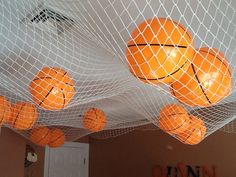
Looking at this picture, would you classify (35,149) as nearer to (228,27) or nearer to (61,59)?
(61,59)

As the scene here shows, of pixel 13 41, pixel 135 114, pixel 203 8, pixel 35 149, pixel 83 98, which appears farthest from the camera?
pixel 35 149

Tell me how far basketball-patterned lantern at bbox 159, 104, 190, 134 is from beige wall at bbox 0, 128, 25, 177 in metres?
1.65

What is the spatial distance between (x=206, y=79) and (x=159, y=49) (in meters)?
0.21

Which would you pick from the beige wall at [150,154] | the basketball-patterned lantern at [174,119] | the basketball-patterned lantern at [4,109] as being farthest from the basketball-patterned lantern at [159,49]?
the beige wall at [150,154]

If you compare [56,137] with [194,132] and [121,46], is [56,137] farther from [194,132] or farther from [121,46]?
[121,46]

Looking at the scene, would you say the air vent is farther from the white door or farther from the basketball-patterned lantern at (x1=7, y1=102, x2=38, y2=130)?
the white door

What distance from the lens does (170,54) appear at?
2.65 ft

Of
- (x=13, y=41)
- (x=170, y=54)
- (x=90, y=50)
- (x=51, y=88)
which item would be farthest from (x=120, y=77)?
(x=170, y=54)

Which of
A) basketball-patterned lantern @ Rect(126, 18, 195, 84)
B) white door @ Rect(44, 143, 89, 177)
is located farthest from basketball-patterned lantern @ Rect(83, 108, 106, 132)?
white door @ Rect(44, 143, 89, 177)

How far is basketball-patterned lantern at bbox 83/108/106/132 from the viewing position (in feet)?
6.04

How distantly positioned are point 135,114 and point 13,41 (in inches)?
41.2

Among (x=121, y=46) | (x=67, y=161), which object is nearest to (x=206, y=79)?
(x=121, y=46)

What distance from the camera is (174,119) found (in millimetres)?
1482

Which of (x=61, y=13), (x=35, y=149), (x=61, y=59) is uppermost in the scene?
(x=61, y=13)
